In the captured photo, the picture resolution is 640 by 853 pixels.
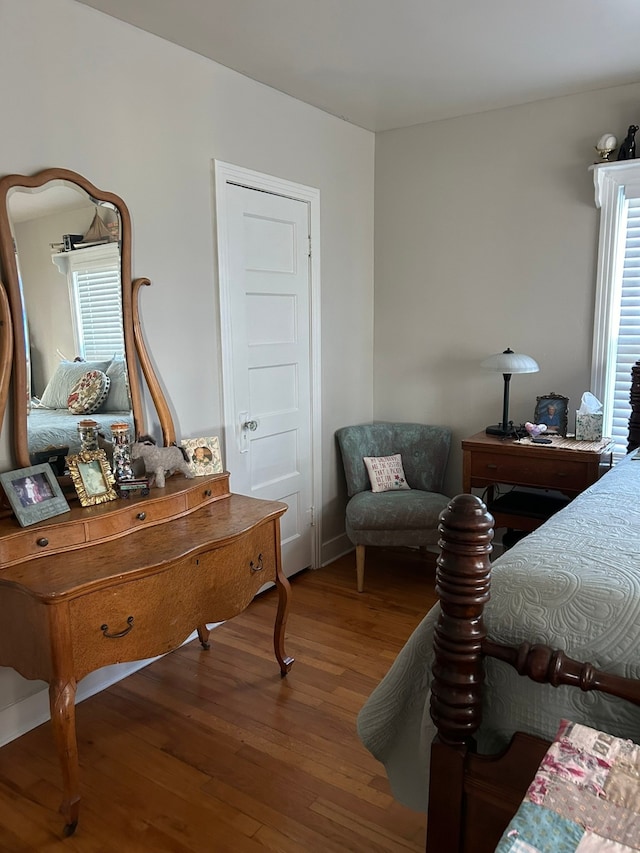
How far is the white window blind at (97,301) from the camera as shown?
229 cm

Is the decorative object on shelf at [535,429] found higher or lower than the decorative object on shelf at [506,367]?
lower

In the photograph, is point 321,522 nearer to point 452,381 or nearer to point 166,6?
point 452,381

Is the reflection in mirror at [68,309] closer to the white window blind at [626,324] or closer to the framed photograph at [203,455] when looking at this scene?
the framed photograph at [203,455]

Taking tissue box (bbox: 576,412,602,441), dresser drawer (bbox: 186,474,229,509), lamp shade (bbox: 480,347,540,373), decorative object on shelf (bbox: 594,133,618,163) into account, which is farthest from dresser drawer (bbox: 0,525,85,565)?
decorative object on shelf (bbox: 594,133,618,163)

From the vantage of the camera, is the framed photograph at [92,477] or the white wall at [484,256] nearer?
the framed photograph at [92,477]

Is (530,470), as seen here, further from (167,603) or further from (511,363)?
(167,603)

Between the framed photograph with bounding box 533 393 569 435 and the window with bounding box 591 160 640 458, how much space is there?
182mm

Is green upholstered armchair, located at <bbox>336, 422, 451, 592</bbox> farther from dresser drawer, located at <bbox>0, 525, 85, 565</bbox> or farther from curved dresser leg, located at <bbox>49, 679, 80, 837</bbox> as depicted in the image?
curved dresser leg, located at <bbox>49, 679, 80, 837</bbox>

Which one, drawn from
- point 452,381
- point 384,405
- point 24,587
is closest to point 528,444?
point 452,381

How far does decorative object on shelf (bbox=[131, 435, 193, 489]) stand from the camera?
7.73 ft

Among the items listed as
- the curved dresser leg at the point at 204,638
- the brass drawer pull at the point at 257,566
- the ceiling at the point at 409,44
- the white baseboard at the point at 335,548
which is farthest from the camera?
the white baseboard at the point at 335,548

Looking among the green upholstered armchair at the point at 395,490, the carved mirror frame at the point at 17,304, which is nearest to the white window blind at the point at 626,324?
the green upholstered armchair at the point at 395,490

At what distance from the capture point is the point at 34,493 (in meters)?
2.03

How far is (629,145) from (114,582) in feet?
9.72
